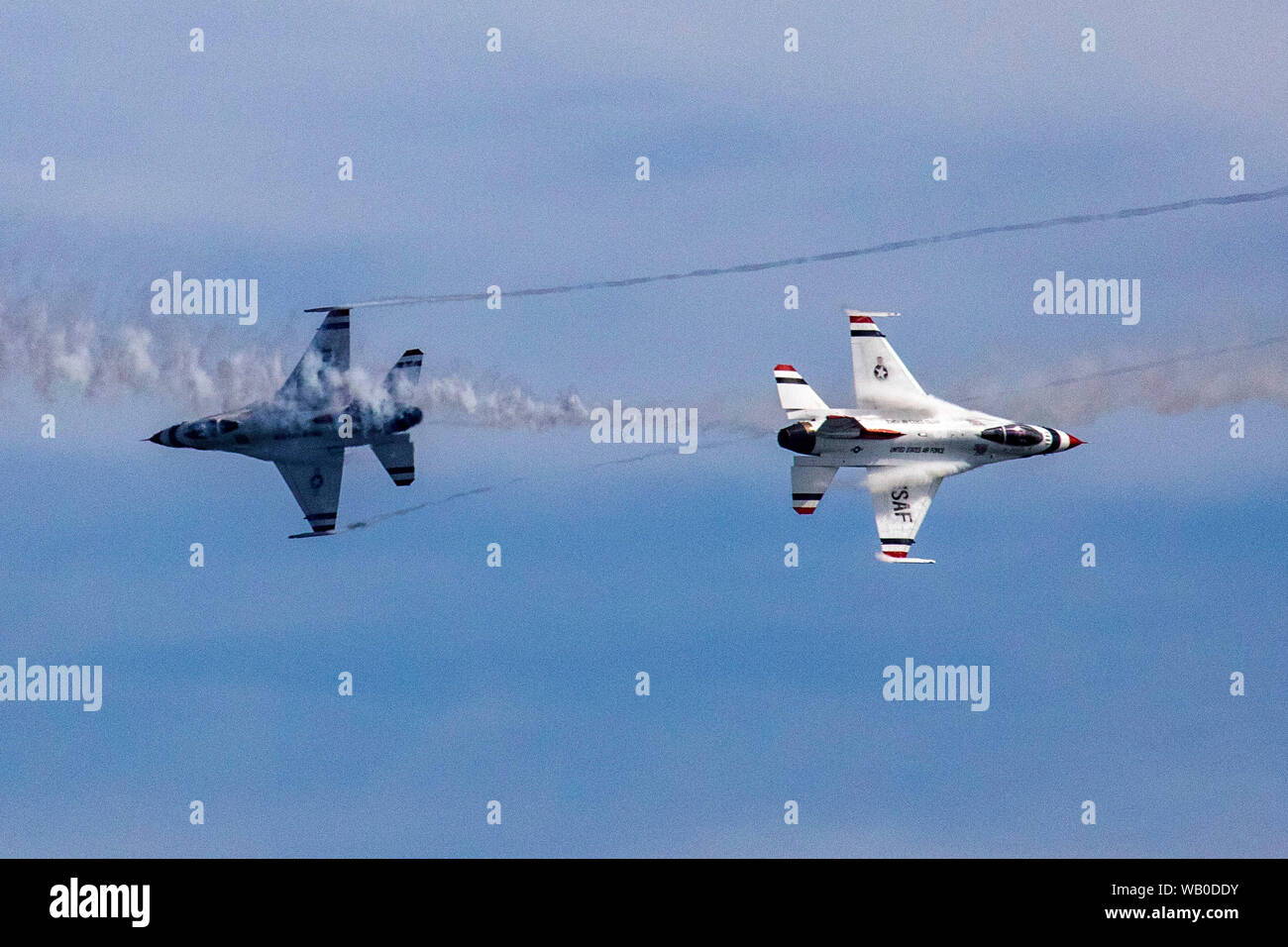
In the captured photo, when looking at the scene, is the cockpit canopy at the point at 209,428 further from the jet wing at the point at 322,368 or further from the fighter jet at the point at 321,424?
the jet wing at the point at 322,368

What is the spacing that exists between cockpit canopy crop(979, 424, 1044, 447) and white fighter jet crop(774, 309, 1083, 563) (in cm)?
3

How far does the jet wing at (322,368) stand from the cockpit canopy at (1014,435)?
667 inches

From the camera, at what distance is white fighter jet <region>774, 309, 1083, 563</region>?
68.7m

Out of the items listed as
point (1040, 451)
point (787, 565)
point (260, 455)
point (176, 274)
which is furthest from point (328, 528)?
point (1040, 451)

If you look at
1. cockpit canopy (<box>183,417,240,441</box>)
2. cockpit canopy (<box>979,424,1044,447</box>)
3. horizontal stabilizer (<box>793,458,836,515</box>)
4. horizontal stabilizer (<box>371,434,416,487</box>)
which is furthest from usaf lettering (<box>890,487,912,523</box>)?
cockpit canopy (<box>183,417,240,441</box>)

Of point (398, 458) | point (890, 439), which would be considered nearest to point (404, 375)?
point (398, 458)

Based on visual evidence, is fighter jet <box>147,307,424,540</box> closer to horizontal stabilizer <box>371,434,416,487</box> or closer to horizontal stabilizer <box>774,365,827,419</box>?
horizontal stabilizer <box>371,434,416,487</box>

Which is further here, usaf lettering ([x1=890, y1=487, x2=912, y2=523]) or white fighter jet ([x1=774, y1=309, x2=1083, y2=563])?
usaf lettering ([x1=890, y1=487, x2=912, y2=523])

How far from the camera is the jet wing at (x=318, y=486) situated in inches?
2783

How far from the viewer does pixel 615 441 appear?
6794 centimetres

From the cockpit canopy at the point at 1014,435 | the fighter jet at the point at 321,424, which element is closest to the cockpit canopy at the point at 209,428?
the fighter jet at the point at 321,424
